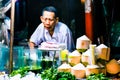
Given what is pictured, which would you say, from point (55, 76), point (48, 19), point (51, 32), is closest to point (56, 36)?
point (51, 32)

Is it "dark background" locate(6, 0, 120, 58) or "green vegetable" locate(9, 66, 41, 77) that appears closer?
"green vegetable" locate(9, 66, 41, 77)

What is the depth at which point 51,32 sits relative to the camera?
5141 millimetres

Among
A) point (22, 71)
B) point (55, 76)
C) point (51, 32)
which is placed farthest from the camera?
point (51, 32)

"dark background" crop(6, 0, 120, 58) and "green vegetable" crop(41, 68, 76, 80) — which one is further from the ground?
"dark background" crop(6, 0, 120, 58)

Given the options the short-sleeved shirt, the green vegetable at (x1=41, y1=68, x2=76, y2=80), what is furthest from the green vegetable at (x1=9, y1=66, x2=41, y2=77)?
the short-sleeved shirt

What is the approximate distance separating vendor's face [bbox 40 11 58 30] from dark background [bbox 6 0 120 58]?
3.4 inches

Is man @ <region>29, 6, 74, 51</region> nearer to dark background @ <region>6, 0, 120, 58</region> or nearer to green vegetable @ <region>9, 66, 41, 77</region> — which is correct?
dark background @ <region>6, 0, 120, 58</region>

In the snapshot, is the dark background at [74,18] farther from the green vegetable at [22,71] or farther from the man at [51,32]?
the green vegetable at [22,71]

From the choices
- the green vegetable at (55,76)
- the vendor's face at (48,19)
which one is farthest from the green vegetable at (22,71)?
the vendor's face at (48,19)

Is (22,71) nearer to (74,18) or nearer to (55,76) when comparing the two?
(55,76)

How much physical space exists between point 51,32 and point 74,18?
471 mm

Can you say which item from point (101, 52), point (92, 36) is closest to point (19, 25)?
point (92, 36)

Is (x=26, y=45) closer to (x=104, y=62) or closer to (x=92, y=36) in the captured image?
(x=92, y=36)

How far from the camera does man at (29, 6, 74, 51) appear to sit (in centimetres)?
508
